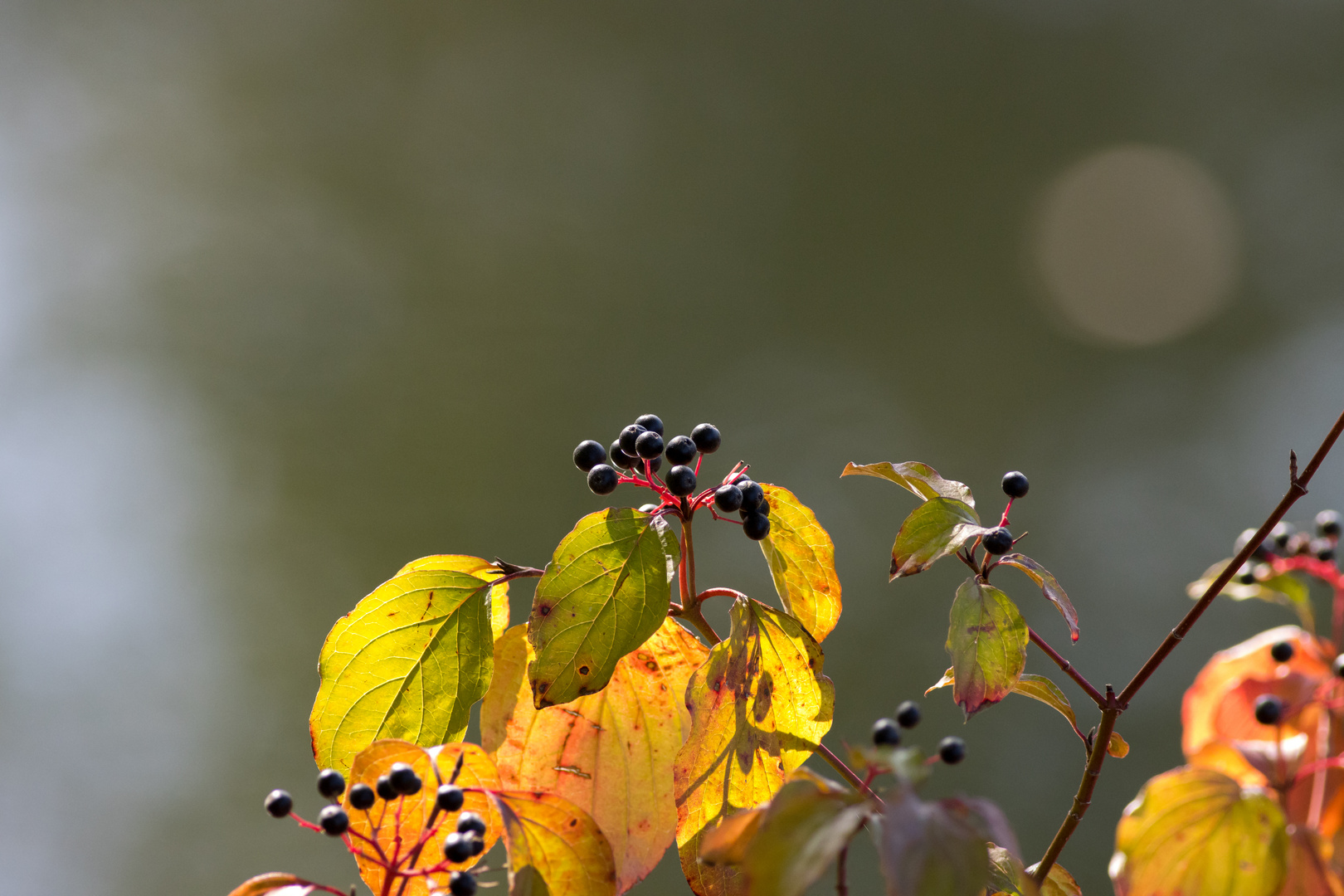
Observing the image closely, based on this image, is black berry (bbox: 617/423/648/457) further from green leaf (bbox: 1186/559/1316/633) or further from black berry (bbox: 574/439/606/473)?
green leaf (bbox: 1186/559/1316/633)

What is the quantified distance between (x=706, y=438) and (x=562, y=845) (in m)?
0.29

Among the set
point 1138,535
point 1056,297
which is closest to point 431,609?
point 1138,535

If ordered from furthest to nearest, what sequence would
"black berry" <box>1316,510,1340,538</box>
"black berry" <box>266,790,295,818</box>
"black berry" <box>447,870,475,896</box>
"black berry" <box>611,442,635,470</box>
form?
"black berry" <box>1316,510,1340,538</box> → "black berry" <box>611,442,635,470</box> → "black berry" <box>266,790,295,818</box> → "black berry" <box>447,870,475,896</box>

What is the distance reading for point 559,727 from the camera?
565 millimetres

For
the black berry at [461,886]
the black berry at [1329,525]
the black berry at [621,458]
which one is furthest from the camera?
the black berry at [1329,525]

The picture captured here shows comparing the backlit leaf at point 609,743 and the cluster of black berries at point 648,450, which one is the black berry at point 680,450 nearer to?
the cluster of black berries at point 648,450

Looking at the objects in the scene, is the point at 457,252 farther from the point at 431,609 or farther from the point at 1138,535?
the point at 431,609

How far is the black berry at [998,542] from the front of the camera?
1.89ft

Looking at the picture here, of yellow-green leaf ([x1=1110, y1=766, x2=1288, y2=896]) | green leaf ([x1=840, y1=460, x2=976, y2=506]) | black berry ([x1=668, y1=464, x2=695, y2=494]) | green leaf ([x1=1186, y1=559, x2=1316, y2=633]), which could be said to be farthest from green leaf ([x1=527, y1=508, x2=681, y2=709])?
green leaf ([x1=1186, y1=559, x2=1316, y2=633])

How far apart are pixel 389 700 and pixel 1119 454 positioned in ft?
24.3

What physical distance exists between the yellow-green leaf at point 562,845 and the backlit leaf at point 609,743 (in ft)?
0.25

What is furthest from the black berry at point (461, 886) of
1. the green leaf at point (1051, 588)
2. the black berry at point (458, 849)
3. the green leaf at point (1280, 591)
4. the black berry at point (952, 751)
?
the green leaf at point (1280, 591)

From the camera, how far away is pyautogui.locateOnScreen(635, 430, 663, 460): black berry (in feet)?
2.01

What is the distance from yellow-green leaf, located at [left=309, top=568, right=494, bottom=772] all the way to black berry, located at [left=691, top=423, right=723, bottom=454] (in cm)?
19
